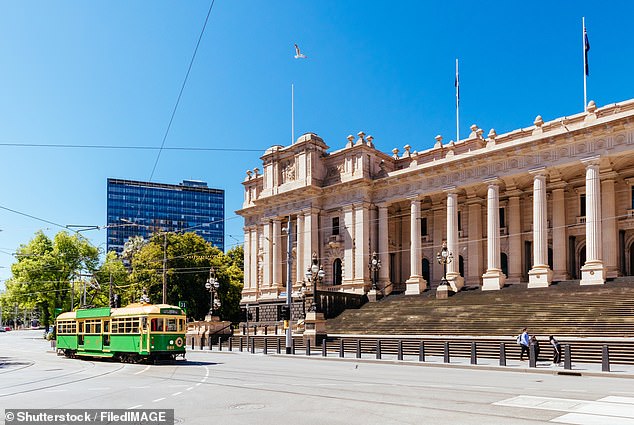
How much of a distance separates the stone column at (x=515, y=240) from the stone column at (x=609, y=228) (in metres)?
7.43

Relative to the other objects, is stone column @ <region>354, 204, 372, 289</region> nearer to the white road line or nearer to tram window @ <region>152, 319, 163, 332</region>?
tram window @ <region>152, 319, 163, 332</region>

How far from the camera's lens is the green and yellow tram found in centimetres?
2862

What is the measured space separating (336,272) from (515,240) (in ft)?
57.1

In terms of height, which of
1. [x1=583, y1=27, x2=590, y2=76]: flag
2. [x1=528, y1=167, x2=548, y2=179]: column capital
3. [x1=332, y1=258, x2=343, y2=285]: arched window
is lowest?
[x1=332, y1=258, x2=343, y2=285]: arched window

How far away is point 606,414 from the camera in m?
11.4

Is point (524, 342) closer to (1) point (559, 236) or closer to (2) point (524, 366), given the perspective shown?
(2) point (524, 366)

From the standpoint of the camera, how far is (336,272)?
59688mm

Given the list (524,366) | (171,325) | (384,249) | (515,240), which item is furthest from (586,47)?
(171,325)

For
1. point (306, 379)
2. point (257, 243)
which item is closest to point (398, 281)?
point (257, 243)

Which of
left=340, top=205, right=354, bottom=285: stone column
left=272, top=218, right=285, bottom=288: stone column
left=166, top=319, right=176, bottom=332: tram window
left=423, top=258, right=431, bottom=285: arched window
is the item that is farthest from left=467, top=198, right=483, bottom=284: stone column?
left=166, top=319, right=176, bottom=332: tram window

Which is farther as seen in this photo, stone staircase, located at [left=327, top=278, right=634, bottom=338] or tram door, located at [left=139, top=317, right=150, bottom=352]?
stone staircase, located at [left=327, top=278, right=634, bottom=338]

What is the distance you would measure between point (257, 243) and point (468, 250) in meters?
24.6

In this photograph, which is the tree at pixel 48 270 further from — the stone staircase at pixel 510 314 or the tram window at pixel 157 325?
the tram window at pixel 157 325

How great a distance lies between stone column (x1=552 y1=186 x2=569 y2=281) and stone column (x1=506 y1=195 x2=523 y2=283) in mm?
3353
